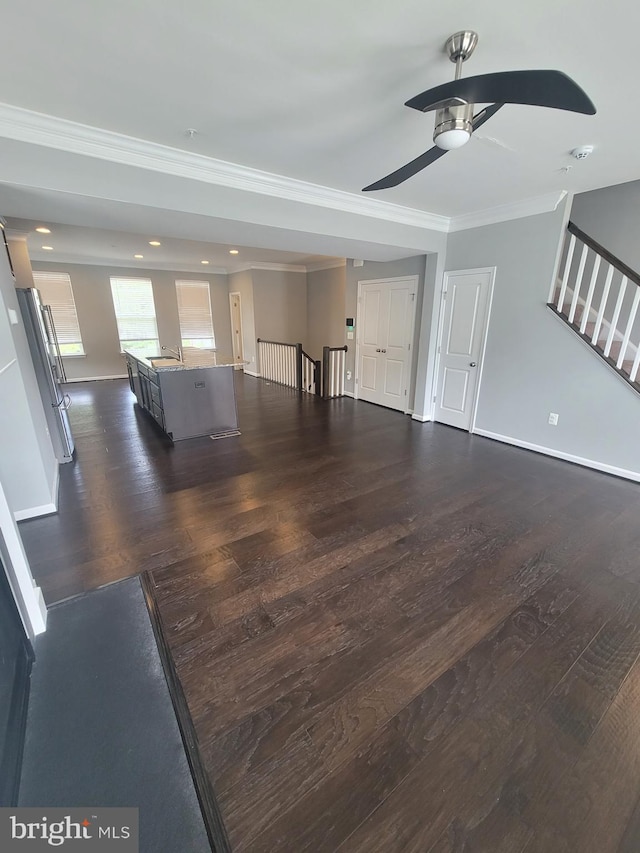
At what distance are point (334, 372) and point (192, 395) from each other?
9.87ft

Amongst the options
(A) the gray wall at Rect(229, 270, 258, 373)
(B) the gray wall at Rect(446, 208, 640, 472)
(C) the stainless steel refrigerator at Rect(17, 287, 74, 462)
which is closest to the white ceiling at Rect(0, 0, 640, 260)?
(B) the gray wall at Rect(446, 208, 640, 472)

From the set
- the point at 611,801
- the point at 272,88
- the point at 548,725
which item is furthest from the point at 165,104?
the point at 611,801

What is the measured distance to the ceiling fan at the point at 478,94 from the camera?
4.46 feet

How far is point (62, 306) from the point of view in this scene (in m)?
7.63

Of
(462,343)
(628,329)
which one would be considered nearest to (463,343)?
(462,343)

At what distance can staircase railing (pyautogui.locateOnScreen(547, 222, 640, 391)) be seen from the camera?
335cm

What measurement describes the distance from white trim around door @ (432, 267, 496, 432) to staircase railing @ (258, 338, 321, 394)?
2.54m

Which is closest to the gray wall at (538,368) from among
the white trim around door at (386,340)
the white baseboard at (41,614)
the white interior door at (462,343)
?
the white interior door at (462,343)

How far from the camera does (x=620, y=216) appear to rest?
13.0 ft

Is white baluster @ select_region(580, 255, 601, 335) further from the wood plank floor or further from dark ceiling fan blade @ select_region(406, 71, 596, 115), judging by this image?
dark ceiling fan blade @ select_region(406, 71, 596, 115)

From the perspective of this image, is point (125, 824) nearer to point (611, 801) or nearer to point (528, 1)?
point (611, 801)

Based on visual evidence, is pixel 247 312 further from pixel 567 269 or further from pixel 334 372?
pixel 567 269

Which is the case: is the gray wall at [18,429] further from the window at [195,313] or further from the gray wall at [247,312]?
the window at [195,313]

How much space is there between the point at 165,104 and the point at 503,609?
3599 mm
